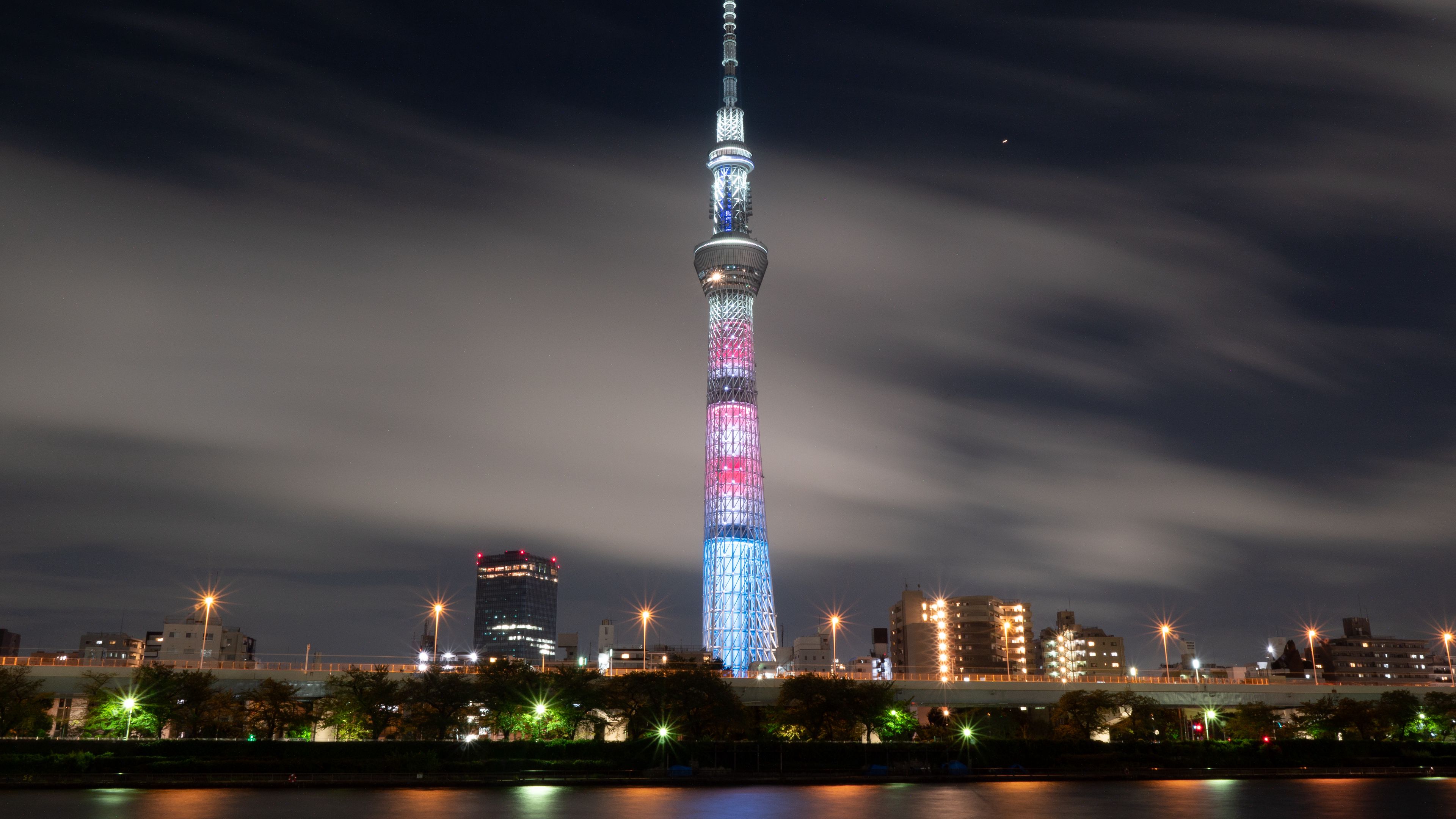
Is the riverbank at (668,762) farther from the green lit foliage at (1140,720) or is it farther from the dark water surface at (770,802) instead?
the green lit foliage at (1140,720)

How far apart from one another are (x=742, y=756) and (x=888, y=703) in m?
15.8

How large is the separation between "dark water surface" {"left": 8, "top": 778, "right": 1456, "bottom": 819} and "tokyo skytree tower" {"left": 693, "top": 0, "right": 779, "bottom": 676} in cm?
8848

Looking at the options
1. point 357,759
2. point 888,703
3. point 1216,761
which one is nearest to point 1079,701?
point 1216,761

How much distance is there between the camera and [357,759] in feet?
245

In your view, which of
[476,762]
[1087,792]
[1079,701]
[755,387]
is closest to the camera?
[1087,792]

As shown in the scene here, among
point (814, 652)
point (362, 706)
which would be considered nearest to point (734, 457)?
point (814, 652)

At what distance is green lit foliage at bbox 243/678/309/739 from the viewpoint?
8400 centimetres

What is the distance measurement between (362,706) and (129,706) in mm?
16108

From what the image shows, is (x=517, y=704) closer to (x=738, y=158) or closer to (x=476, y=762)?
(x=476, y=762)

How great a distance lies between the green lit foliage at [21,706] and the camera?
78.1m

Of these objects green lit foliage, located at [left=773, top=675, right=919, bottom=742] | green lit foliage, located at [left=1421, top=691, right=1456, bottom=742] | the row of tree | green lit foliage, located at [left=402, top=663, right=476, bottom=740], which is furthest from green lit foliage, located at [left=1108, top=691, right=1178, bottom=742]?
green lit foliage, located at [left=402, top=663, right=476, bottom=740]

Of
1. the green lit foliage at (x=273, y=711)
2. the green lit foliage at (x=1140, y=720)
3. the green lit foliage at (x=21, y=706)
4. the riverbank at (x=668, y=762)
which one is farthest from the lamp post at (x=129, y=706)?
the green lit foliage at (x=1140, y=720)

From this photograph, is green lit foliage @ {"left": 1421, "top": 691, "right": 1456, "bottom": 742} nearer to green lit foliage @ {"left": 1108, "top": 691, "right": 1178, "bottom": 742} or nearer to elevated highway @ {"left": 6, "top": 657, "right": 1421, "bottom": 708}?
elevated highway @ {"left": 6, "top": 657, "right": 1421, "bottom": 708}

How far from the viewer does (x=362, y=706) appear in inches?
3297
